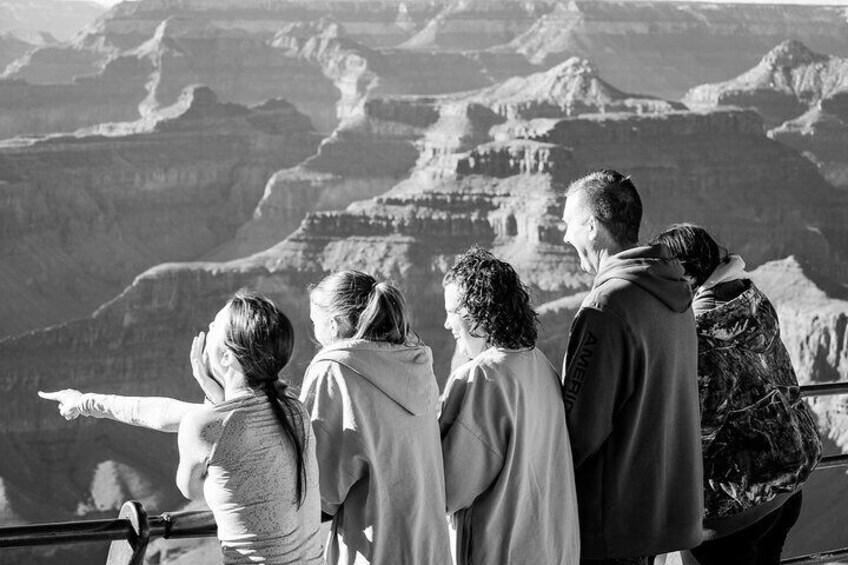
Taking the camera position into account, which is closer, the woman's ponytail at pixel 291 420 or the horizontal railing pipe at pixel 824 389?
the woman's ponytail at pixel 291 420

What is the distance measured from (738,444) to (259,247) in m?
84.5

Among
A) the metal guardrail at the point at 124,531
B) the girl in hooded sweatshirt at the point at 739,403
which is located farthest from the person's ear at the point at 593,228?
the metal guardrail at the point at 124,531

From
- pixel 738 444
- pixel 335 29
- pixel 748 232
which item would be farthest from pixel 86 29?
pixel 738 444

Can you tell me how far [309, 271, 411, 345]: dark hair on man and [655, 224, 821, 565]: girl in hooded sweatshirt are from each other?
51.0 inches

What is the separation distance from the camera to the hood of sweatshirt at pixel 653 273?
5.81 m

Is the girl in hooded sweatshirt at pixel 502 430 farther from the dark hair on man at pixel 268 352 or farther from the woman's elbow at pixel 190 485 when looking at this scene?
the woman's elbow at pixel 190 485

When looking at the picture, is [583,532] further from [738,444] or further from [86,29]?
[86,29]

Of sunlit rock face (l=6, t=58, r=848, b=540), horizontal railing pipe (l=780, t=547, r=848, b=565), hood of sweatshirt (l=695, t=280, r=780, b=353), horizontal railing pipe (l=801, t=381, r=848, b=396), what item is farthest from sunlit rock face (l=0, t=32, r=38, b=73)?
hood of sweatshirt (l=695, t=280, r=780, b=353)

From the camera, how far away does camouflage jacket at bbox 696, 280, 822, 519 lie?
623 centimetres

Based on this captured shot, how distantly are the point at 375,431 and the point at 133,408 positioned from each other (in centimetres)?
90

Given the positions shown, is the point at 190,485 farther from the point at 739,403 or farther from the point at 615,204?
the point at 739,403

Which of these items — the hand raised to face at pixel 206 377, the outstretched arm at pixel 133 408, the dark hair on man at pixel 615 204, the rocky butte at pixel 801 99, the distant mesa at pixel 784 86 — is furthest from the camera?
the distant mesa at pixel 784 86

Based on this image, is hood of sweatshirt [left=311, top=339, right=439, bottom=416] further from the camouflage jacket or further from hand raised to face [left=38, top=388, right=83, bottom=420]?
the camouflage jacket

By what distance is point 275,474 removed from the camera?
5164 mm
